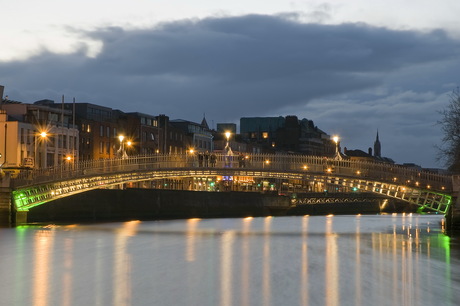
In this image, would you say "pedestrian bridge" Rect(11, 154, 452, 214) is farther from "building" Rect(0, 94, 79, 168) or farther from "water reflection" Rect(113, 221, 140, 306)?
"building" Rect(0, 94, 79, 168)

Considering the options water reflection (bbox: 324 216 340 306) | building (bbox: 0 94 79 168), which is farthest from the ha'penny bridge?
building (bbox: 0 94 79 168)

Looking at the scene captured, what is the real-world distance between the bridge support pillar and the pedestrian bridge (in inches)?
17.2

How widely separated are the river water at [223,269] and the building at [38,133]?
Answer: 2931 centimetres

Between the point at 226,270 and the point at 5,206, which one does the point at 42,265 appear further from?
the point at 5,206

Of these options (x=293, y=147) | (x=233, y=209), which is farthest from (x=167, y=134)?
(x=293, y=147)

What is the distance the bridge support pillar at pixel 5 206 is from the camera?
199 ft

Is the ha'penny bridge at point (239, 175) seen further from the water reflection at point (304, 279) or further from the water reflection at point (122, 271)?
the water reflection at point (304, 279)

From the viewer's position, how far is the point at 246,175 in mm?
61438

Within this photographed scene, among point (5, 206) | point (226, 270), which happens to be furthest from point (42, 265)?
point (5, 206)

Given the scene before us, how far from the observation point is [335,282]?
30.4m

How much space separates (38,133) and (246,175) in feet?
98.4

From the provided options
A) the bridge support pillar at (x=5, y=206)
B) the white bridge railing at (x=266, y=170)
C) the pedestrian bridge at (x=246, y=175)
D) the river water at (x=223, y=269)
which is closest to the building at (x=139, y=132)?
the pedestrian bridge at (x=246, y=175)

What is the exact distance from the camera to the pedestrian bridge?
57969 mm

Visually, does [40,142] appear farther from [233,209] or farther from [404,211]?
[404,211]
